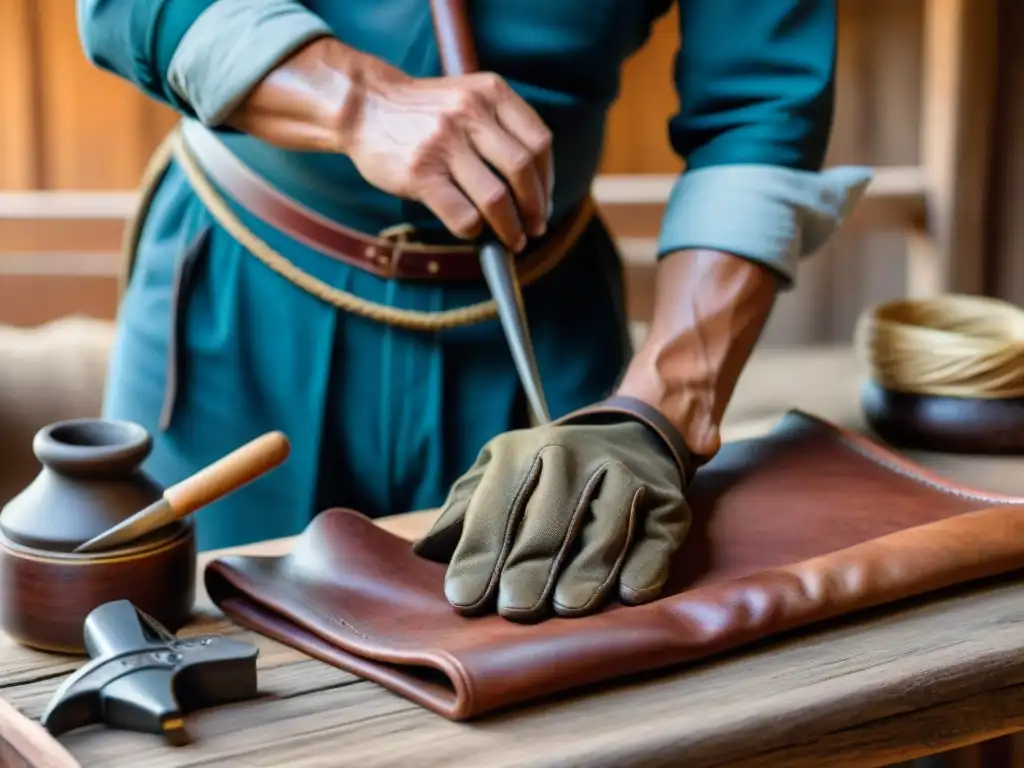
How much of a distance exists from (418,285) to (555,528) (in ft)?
1.26

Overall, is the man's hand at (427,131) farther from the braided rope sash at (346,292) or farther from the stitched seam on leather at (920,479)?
the stitched seam on leather at (920,479)

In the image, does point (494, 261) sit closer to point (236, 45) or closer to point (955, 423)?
point (236, 45)

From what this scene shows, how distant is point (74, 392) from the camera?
2033 millimetres

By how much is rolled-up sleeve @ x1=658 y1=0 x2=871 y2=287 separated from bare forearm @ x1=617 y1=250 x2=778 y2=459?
2 cm

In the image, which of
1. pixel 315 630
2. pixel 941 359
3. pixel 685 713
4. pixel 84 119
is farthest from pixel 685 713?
pixel 84 119

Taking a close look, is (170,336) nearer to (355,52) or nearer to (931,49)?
(355,52)

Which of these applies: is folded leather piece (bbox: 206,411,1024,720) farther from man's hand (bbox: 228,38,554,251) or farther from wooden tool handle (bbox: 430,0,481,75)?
wooden tool handle (bbox: 430,0,481,75)

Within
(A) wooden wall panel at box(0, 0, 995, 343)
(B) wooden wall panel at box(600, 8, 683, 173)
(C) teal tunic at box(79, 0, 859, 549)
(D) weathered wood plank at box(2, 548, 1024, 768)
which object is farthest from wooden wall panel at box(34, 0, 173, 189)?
(D) weathered wood plank at box(2, 548, 1024, 768)

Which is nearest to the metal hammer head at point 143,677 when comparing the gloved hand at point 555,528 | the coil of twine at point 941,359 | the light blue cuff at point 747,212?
the gloved hand at point 555,528

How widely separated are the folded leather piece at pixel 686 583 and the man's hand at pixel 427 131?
0.77 ft

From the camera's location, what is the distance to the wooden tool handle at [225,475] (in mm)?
785

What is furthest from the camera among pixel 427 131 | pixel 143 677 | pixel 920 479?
pixel 920 479

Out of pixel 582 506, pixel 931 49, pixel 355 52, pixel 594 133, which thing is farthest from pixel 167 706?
pixel 931 49

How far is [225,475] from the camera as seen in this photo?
803 millimetres
